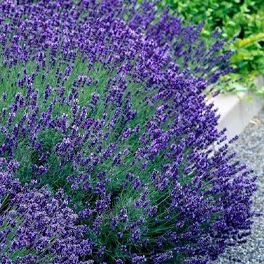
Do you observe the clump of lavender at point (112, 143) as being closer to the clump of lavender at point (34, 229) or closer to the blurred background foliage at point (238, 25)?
the clump of lavender at point (34, 229)

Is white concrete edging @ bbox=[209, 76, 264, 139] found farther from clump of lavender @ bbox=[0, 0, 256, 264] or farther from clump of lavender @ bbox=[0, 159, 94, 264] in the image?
clump of lavender @ bbox=[0, 159, 94, 264]

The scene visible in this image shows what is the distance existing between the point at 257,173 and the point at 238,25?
6.90 feet

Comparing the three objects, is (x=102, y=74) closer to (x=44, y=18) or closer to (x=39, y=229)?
(x=44, y=18)

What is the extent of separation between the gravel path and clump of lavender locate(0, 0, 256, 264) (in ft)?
1.16

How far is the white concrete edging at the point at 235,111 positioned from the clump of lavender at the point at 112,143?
1.52 m

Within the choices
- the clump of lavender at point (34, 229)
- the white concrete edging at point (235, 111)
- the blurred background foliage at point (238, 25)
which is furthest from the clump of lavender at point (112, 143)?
the blurred background foliage at point (238, 25)

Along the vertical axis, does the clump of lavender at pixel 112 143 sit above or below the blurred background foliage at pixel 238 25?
below

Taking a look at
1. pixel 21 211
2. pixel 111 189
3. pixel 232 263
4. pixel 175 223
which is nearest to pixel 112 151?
pixel 111 189

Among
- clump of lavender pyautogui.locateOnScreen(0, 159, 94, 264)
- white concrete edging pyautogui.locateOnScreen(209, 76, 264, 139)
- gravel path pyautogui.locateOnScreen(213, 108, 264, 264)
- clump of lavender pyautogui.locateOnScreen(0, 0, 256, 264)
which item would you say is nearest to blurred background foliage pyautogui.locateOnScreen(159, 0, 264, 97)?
white concrete edging pyautogui.locateOnScreen(209, 76, 264, 139)

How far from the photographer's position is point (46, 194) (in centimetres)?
291

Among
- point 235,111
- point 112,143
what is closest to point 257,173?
point 235,111

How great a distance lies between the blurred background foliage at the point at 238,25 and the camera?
678 cm

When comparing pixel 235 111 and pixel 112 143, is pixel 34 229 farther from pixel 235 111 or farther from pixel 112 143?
pixel 235 111

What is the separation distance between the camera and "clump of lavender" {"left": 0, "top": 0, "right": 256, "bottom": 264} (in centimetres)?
327
